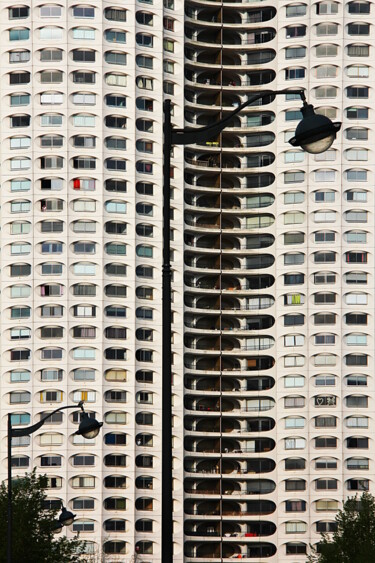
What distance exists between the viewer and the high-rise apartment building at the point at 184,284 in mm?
116562

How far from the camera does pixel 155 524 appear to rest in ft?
383

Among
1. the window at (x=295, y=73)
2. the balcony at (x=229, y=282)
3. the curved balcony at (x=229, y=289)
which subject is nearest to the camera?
the curved balcony at (x=229, y=289)

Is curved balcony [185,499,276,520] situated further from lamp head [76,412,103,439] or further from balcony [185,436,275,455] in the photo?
lamp head [76,412,103,439]

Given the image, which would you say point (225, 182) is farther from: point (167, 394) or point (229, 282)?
point (167, 394)

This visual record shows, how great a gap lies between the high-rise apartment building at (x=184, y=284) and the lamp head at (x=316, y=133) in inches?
3917

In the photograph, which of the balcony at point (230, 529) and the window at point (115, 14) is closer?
Answer: the balcony at point (230, 529)

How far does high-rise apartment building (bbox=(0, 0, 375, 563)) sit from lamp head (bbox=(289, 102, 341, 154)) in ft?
326

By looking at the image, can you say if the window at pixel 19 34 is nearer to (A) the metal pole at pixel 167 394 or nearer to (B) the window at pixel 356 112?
(B) the window at pixel 356 112

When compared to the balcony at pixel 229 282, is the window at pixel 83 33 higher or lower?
higher

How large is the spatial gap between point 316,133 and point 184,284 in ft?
348

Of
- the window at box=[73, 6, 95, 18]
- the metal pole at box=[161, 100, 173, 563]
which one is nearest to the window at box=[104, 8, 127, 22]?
the window at box=[73, 6, 95, 18]

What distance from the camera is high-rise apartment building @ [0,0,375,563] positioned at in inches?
4589

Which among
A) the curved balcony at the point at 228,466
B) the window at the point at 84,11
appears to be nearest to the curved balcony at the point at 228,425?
the curved balcony at the point at 228,466

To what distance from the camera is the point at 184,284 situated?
405 ft
